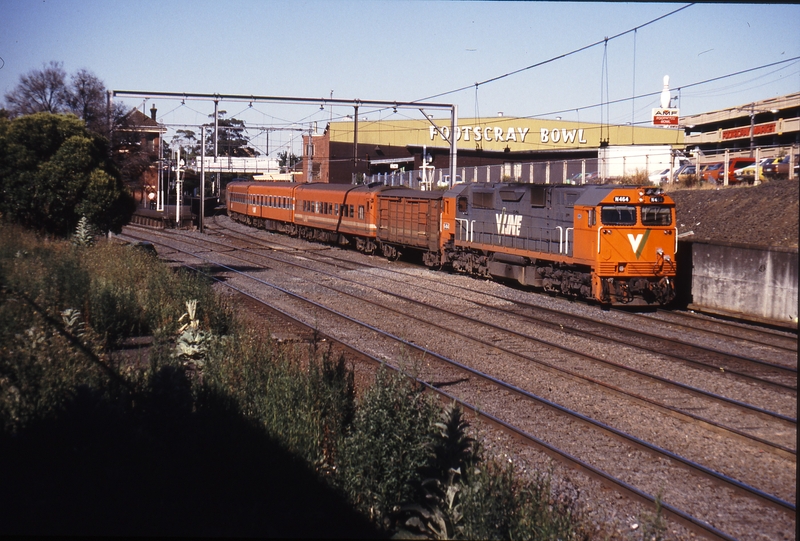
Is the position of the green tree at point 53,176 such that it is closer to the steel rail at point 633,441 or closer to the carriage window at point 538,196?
the steel rail at point 633,441

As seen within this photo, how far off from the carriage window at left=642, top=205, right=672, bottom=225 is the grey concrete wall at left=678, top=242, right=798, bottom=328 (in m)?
1.33

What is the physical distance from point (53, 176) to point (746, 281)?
18198 millimetres

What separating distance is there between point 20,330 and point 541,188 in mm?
14993

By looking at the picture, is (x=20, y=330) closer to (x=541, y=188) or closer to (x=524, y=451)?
(x=524, y=451)

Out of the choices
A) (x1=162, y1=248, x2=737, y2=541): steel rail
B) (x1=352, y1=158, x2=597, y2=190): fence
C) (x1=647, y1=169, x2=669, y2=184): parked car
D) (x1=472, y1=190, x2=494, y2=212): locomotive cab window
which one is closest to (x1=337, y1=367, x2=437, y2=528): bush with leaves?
(x1=162, y1=248, x2=737, y2=541): steel rail

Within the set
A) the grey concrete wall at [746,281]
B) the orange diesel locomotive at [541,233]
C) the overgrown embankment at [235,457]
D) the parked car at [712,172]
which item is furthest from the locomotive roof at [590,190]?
the overgrown embankment at [235,457]

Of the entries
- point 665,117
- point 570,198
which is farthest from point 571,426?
point 665,117

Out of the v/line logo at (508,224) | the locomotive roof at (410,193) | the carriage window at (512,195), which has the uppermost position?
the locomotive roof at (410,193)

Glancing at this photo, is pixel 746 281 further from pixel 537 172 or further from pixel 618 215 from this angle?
pixel 537 172

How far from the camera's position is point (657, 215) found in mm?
18625

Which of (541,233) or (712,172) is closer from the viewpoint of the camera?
(541,233)

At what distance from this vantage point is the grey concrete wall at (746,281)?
16.3 metres

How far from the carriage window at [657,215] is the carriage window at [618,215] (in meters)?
0.32

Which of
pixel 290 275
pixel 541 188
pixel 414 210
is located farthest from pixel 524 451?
pixel 414 210
